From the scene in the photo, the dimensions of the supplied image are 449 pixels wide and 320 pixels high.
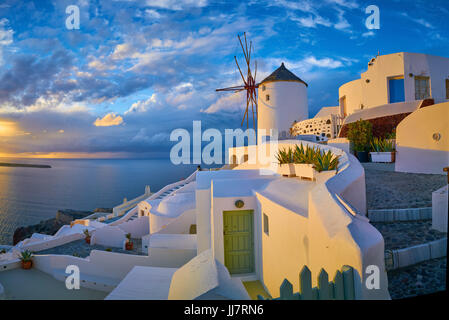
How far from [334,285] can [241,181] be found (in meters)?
4.22

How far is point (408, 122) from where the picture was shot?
27.4ft

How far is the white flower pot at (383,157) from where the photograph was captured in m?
10.3

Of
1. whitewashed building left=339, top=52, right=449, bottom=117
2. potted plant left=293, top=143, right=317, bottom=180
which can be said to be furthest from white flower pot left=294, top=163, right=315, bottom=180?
whitewashed building left=339, top=52, right=449, bottom=117

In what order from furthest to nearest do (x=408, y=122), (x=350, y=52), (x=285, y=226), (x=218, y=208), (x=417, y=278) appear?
1. (x=408, y=122)
2. (x=218, y=208)
3. (x=350, y=52)
4. (x=285, y=226)
5. (x=417, y=278)

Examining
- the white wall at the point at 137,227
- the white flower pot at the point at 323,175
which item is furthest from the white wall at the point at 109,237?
the white flower pot at the point at 323,175

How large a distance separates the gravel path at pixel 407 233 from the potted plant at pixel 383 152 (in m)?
6.71

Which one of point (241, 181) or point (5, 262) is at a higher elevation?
point (241, 181)

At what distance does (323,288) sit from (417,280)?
5.55 ft

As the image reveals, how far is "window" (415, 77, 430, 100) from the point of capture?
14.9 m

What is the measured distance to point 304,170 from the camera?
19.2 ft

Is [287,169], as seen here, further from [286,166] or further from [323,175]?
[323,175]
